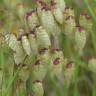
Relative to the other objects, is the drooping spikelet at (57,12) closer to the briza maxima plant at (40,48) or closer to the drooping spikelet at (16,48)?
the briza maxima plant at (40,48)

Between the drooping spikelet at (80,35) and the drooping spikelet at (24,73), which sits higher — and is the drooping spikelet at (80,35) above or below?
above

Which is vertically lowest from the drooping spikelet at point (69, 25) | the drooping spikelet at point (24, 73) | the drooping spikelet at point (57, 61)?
the drooping spikelet at point (24, 73)

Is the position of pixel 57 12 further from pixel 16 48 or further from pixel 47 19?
pixel 16 48

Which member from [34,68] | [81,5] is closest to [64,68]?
[34,68]

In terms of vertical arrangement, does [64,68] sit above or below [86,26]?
below

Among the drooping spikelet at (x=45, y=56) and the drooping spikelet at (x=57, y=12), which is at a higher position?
the drooping spikelet at (x=57, y=12)

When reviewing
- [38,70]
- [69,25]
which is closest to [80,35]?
[69,25]

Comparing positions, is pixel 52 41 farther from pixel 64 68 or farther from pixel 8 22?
pixel 8 22

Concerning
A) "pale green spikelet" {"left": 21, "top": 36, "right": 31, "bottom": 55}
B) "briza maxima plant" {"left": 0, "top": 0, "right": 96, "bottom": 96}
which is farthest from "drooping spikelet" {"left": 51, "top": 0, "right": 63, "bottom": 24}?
"pale green spikelet" {"left": 21, "top": 36, "right": 31, "bottom": 55}

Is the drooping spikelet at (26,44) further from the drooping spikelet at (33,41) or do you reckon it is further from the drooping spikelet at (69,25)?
the drooping spikelet at (69,25)

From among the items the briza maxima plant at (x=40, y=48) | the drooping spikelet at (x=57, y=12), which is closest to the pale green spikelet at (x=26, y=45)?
the briza maxima plant at (x=40, y=48)

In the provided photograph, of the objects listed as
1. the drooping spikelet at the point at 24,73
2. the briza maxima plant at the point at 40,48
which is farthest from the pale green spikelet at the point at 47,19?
the drooping spikelet at the point at 24,73
